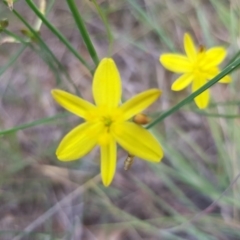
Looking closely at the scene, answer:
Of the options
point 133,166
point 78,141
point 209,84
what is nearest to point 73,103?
point 78,141

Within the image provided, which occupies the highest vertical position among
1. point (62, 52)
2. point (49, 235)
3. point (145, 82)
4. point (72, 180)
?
point (62, 52)

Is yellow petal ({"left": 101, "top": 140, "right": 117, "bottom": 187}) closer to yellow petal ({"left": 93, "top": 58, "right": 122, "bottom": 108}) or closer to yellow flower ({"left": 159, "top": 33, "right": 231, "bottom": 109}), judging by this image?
yellow petal ({"left": 93, "top": 58, "right": 122, "bottom": 108})

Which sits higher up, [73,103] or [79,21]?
[79,21]

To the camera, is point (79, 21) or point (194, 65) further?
point (194, 65)

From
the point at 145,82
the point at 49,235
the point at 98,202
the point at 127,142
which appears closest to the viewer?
the point at 127,142

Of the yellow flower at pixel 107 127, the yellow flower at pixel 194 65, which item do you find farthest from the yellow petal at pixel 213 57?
the yellow flower at pixel 107 127

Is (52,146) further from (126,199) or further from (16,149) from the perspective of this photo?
(126,199)

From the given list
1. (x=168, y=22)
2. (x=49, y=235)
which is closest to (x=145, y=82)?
(x=168, y=22)

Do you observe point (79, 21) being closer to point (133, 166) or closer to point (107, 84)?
point (107, 84)
